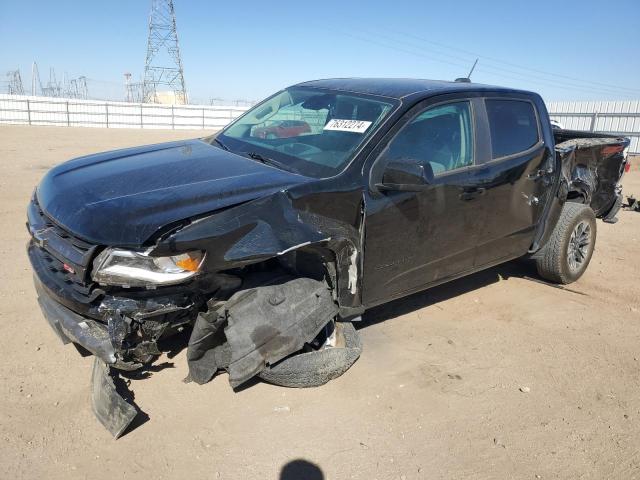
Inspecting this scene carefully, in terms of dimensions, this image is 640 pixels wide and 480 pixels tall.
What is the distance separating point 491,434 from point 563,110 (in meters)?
25.2

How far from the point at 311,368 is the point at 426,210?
1295 mm

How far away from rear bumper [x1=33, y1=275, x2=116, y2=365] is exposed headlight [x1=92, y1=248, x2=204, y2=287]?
1.10 feet

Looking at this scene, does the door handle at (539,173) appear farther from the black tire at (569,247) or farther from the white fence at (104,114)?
the white fence at (104,114)

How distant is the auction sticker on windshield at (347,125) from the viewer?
3.40m

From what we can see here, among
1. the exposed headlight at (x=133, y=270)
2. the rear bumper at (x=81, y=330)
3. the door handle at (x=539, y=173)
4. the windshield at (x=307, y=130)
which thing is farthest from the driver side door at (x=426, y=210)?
the rear bumper at (x=81, y=330)

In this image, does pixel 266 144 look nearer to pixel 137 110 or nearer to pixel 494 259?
pixel 494 259

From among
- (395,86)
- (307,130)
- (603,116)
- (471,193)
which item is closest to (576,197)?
(471,193)

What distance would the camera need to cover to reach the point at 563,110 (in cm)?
2450

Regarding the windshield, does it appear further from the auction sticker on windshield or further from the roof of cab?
the roof of cab

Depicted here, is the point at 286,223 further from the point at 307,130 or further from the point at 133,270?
the point at 307,130

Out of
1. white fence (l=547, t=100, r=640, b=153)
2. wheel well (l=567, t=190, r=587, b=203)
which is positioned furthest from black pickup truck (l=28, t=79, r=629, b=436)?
white fence (l=547, t=100, r=640, b=153)

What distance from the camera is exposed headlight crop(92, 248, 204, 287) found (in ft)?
8.10

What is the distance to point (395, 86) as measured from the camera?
12.6 ft

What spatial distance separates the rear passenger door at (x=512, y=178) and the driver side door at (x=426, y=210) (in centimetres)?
15
